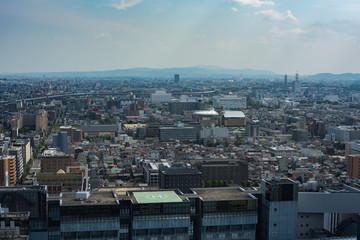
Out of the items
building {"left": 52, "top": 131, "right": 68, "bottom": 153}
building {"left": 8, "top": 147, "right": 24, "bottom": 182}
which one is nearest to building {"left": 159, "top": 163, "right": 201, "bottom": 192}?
building {"left": 8, "top": 147, "right": 24, "bottom": 182}

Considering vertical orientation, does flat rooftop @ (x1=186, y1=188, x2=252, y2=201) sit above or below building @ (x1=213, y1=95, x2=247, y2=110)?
above

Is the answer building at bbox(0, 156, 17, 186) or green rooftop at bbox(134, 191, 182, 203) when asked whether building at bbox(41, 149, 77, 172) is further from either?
green rooftop at bbox(134, 191, 182, 203)

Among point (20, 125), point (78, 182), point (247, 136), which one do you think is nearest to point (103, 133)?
point (20, 125)

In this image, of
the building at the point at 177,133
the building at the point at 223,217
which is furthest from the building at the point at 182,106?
the building at the point at 223,217

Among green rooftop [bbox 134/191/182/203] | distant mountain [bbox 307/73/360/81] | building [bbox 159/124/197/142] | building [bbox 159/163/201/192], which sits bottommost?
building [bbox 159/124/197/142]

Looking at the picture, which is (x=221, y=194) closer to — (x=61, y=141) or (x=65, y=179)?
(x=65, y=179)

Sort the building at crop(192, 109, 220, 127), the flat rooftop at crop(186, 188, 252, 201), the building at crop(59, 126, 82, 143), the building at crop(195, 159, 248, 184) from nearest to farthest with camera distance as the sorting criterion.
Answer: the flat rooftop at crop(186, 188, 252, 201) < the building at crop(195, 159, 248, 184) < the building at crop(59, 126, 82, 143) < the building at crop(192, 109, 220, 127)
